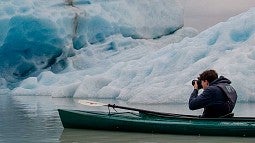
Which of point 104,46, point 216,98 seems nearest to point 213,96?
point 216,98

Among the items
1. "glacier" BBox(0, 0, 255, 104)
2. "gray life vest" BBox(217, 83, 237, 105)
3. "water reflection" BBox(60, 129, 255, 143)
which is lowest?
"water reflection" BBox(60, 129, 255, 143)

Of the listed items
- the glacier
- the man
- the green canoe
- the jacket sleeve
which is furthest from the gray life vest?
the glacier

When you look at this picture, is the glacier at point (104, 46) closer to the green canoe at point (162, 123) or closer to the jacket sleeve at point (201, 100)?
the green canoe at point (162, 123)

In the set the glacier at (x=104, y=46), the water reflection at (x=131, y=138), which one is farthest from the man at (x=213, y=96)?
the glacier at (x=104, y=46)

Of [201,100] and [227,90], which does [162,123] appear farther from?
[227,90]

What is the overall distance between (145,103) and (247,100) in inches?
99.1

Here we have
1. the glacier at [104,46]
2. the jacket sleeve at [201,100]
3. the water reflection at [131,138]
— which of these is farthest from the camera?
the glacier at [104,46]

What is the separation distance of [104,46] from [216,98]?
67.8ft

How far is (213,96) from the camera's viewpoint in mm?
5699

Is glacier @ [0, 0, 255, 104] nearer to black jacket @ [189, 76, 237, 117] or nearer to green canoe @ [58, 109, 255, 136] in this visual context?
green canoe @ [58, 109, 255, 136]

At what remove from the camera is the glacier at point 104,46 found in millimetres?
15664

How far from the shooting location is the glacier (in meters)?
15.7

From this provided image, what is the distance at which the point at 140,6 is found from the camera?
27.6 meters

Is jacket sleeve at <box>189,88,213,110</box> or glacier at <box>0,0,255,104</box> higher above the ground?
glacier at <box>0,0,255,104</box>
